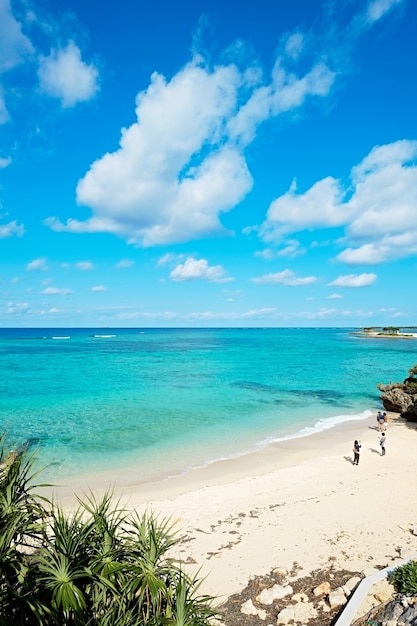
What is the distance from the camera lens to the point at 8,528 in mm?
5418

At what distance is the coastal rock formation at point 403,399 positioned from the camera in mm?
29094

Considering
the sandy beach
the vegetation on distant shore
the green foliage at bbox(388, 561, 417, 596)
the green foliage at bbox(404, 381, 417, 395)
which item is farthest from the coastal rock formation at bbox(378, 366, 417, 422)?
the vegetation on distant shore

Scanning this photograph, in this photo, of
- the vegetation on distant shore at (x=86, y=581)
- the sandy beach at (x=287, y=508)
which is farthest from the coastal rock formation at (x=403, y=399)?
the vegetation on distant shore at (x=86, y=581)

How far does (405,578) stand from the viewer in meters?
8.20

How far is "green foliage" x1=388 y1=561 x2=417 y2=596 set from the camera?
7872 millimetres

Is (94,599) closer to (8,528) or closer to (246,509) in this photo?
(8,528)

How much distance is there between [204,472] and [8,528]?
15.1 m

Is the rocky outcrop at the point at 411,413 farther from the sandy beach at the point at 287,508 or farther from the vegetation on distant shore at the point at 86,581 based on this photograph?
the vegetation on distant shore at the point at 86,581

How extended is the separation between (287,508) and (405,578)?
6504mm

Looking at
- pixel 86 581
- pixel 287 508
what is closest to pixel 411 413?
pixel 287 508

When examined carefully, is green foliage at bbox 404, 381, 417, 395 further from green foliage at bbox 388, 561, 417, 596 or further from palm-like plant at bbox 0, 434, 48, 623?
palm-like plant at bbox 0, 434, 48, 623

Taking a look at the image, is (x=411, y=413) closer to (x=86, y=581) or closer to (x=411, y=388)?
(x=411, y=388)

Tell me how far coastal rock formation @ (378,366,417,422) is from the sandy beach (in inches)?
268

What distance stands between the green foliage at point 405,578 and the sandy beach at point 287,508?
1717 mm
